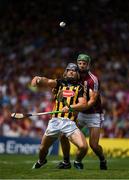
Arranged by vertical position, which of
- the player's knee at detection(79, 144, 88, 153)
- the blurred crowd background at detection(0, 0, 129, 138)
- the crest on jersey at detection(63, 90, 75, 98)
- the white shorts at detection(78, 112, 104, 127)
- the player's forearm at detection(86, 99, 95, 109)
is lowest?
the player's knee at detection(79, 144, 88, 153)

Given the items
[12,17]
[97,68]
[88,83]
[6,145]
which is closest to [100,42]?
[97,68]

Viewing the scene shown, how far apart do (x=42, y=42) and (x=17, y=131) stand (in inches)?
245

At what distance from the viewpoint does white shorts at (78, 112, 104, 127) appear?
1476 centimetres

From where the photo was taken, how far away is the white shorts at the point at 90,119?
14.8 m

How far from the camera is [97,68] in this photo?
2717 cm

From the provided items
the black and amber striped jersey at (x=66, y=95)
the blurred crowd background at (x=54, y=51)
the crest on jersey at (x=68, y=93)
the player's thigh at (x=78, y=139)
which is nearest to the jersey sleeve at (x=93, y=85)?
the black and amber striped jersey at (x=66, y=95)

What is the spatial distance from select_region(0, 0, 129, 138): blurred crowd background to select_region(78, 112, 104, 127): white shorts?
8806 mm

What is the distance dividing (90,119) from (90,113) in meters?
0.12

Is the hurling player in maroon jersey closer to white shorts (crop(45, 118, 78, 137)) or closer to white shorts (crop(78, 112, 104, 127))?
white shorts (crop(78, 112, 104, 127))

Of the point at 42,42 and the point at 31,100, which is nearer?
the point at 31,100

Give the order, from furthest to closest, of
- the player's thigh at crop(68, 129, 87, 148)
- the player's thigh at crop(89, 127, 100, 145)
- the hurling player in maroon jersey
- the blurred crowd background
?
1. the blurred crowd background
2. the player's thigh at crop(89, 127, 100, 145)
3. the hurling player in maroon jersey
4. the player's thigh at crop(68, 129, 87, 148)

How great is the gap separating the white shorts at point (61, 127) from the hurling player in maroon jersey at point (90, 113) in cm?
55

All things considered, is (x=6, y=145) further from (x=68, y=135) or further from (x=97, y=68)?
(x=68, y=135)

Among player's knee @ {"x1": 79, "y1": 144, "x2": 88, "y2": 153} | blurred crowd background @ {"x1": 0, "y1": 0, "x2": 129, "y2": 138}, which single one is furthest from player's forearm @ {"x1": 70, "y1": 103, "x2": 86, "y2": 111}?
blurred crowd background @ {"x1": 0, "y1": 0, "x2": 129, "y2": 138}
